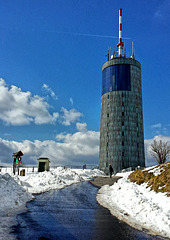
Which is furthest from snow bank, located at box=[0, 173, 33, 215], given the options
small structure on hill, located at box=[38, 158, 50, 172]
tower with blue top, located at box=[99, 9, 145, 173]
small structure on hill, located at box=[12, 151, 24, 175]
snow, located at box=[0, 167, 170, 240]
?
tower with blue top, located at box=[99, 9, 145, 173]

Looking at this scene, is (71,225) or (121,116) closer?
(71,225)

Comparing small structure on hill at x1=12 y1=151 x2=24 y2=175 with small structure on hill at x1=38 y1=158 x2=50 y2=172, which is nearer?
small structure on hill at x1=12 y1=151 x2=24 y2=175

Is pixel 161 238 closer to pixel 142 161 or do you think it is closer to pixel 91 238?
pixel 91 238

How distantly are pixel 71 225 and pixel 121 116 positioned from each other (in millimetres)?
56035

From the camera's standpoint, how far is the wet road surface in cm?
825

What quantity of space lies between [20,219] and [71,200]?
642 centimetres

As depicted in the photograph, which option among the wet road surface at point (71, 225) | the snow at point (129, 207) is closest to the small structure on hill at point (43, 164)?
the snow at point (129, 207)

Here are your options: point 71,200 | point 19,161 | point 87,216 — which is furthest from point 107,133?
point 87,216

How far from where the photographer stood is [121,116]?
211 ft

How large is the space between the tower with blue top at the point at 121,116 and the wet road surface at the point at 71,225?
49.5 metres

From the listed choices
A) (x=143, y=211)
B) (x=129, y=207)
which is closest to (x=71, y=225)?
(x=143, y=211)

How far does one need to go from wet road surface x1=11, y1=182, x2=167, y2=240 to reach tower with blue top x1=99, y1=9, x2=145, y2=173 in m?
49.5

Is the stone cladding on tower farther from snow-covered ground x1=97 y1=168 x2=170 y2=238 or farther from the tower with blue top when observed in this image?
snow-covered ground x1=97 y1=168 x2=170 y2=238

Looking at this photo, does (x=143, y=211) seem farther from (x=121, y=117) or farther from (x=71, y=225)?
(x=121, y=117)
